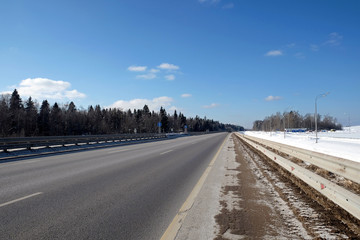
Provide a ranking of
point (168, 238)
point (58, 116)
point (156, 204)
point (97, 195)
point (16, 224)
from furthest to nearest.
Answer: point (58, 116) < point (97, 195) < point (156, 204) < point (16, 224) < point (168, 238)

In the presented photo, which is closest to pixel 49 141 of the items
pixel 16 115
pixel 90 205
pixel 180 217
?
pixel 90 205

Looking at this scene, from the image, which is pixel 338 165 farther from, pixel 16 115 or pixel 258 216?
pixel 16 115

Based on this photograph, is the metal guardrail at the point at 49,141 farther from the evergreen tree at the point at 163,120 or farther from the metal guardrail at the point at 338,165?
the evergreen tree at the point at 163,120

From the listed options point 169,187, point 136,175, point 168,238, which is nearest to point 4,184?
point 136,175

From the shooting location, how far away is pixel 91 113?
10512cm

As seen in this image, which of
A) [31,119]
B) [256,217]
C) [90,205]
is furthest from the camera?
[31,119]

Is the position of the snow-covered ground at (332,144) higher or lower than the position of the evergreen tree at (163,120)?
lower

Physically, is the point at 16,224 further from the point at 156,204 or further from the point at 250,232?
the point at 250,232

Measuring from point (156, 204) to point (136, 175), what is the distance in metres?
3.55

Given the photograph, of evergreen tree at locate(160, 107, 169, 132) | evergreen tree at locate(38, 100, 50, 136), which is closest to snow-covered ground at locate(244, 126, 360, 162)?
evergreen tree at locate(38, 100, 50, 136)

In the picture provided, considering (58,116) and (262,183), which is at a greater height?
(58,116)

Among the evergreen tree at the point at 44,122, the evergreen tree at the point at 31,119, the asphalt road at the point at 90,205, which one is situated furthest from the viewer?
the evergreen tree at the point at 44,122

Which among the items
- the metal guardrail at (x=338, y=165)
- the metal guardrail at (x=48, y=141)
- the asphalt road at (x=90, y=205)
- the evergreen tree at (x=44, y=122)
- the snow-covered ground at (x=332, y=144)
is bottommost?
the snow-covered ground at (x=332, y=144)

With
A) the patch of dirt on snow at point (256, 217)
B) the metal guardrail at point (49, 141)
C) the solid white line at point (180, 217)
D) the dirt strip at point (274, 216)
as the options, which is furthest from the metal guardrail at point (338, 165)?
the metal guardrail at point (49, 141)
